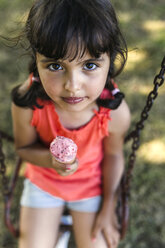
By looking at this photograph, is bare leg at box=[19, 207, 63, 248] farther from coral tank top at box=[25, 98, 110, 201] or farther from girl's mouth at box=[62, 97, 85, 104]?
girl's mouth at box=[62, 97, 85, 104]

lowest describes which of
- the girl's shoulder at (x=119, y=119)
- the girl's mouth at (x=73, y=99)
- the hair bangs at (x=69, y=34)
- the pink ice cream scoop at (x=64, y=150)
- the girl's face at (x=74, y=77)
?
the girl's shoulder at (x=119, y=119)

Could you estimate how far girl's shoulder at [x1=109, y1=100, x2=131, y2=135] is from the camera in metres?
1.26

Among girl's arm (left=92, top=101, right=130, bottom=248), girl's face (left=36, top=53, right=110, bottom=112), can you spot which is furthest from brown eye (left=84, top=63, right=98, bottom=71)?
girl's arm (left=92, top=101, right=130, bottom=248)

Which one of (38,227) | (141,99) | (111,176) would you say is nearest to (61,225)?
(38,227)

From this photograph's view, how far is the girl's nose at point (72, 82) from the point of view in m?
0.93

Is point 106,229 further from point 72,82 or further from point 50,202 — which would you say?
point 72,82

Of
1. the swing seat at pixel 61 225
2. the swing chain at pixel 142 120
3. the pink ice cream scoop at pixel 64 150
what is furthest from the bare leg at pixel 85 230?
the pink ice cream scoop at pixel 64 150

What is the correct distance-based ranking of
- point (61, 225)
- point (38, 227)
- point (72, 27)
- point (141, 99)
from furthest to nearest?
1. point (141, 99)
2. point (61, 225)
3. point (38, 227)
4. point (72, 27)

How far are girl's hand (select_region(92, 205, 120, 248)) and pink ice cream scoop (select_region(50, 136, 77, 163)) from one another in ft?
1.64

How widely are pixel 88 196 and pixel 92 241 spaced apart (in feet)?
0.65

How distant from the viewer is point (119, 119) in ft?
4.20

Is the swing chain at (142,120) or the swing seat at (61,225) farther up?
the swing chain at (142,120)

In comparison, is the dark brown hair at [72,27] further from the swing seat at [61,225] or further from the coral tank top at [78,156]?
the swing seat at [61,225]

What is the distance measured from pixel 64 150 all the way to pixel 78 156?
351 mm
